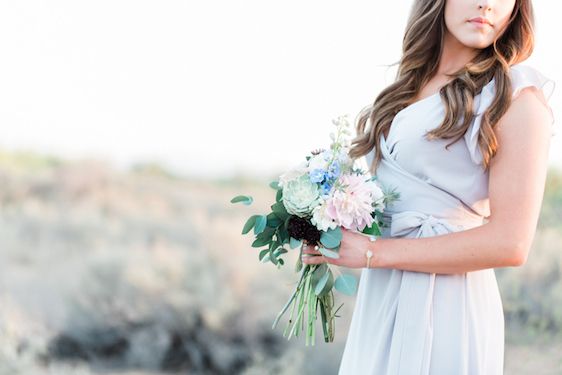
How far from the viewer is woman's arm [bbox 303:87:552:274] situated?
1689 millimetres

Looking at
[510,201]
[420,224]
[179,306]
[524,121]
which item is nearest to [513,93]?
[524,121]

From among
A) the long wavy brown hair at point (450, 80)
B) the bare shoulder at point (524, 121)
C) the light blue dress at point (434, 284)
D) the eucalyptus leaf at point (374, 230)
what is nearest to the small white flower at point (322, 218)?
the eucalyptus leaf at point (374, 230)

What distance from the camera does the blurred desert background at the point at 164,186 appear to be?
5914mm

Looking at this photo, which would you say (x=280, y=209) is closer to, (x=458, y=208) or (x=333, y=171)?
(x=333, y=171)

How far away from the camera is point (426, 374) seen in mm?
1779

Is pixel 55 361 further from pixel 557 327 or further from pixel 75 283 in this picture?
pixel 557 327

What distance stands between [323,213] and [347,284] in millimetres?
190

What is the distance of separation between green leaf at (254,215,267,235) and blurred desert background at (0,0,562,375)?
363 centimetres

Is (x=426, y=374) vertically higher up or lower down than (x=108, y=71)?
lower down

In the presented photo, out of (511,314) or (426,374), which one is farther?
(511,314)

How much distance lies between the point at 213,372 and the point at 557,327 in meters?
2.84

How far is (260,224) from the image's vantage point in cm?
193

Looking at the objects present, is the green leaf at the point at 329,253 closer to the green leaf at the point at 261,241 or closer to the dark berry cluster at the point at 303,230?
the dark berry cluster at the point at 303,230

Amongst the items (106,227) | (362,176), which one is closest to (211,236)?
(106,227)
